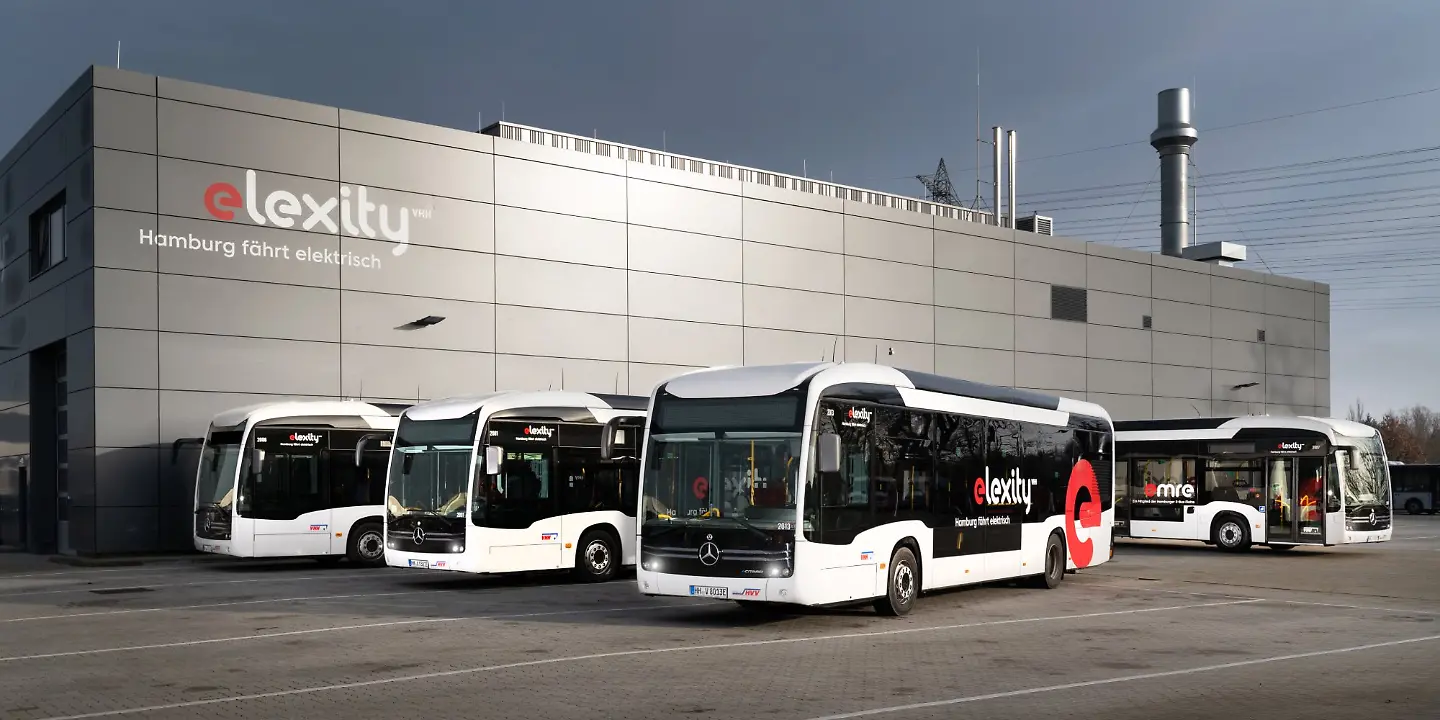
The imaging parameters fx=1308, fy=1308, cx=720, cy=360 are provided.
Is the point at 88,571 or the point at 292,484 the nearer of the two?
the point at 292,484

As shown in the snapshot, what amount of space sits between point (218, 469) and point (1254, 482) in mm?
22278

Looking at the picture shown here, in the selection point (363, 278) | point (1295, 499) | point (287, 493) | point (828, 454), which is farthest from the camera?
point (363, 278)

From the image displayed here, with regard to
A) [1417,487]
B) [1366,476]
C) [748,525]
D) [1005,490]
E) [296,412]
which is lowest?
[1417,487]

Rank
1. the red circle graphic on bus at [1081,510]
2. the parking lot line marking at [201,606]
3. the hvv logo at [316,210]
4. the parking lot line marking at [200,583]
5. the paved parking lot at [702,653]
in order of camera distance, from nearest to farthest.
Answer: the paved parking lot at [702,653], the parking lot line marking at [201,606], the parking lot line marking at [200,583], the red circle graphic on bus at [1081,510], the hvv logo at [316,210]

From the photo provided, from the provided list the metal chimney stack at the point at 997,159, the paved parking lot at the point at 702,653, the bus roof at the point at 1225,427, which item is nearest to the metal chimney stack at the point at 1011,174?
the metal chimney stack at the point at 997,159

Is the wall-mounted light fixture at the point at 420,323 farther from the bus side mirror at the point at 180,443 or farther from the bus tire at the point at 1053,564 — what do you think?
the bus tire at the point at 1053,564

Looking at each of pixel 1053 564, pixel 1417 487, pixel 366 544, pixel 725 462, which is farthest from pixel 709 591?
pixel 1417 487

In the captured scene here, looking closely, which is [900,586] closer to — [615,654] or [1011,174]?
[615,654]

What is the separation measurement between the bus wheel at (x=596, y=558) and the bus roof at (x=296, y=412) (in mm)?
7091

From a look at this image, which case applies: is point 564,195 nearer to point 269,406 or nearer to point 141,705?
point 269,406

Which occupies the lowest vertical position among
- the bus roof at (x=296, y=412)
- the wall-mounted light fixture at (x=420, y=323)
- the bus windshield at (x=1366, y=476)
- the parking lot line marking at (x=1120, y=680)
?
the parking lot line marking at (x=1120, y=680)

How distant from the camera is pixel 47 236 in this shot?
34.6 meters

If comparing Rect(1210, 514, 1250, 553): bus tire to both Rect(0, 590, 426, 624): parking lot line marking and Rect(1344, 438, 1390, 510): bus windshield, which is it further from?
Rect(0, 590, 426, 624): parking lot line marking

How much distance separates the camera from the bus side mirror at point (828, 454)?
48.0ft
